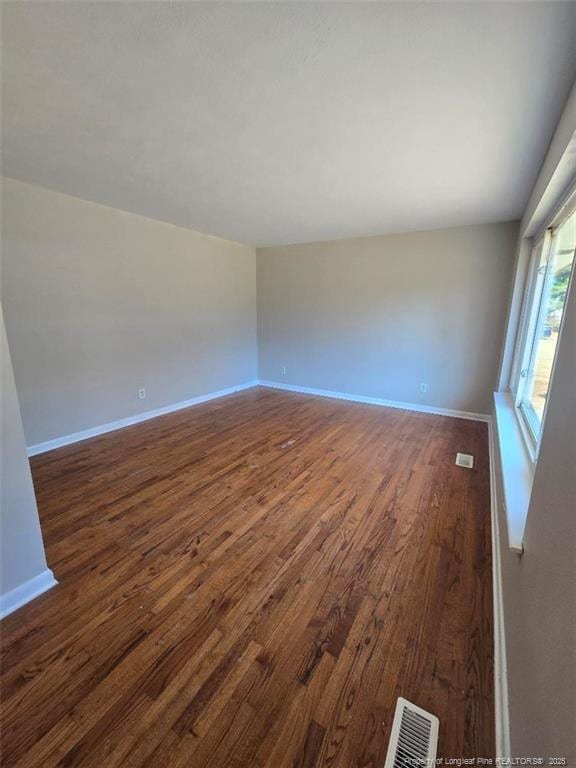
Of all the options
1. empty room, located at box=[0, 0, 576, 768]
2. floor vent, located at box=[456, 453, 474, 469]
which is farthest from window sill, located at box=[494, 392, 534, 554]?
floor vent, located at box=[456, 453, 474, 469]

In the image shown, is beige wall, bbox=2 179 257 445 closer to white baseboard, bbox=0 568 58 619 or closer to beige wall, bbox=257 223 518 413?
beige wall, bbox=257 223 518 413

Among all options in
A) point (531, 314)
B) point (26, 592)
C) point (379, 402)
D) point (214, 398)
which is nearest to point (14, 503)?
point (26, 592)

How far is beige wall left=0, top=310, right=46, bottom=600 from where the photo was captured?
133 centimetres

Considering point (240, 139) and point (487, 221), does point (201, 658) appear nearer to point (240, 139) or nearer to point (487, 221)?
A: point (240, 139)

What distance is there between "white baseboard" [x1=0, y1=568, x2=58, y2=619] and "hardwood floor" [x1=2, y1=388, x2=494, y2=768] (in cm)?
6

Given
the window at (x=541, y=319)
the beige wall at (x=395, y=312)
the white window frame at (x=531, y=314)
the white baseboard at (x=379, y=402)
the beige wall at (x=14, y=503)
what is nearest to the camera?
the beige wall at (x=14, y=503)

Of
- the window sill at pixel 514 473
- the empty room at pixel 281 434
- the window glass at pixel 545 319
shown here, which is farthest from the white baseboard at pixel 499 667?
the window glass at pixel 545 319

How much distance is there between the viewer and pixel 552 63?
1221mm

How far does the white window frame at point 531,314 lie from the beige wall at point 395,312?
640mm

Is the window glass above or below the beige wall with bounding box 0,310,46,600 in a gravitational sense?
above

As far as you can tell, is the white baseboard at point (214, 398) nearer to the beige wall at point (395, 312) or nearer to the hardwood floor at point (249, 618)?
the beige wall at point (395, 312)

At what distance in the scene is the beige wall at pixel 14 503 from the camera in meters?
1.33

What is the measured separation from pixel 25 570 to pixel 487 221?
4.89 m

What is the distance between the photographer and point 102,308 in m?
3.30
